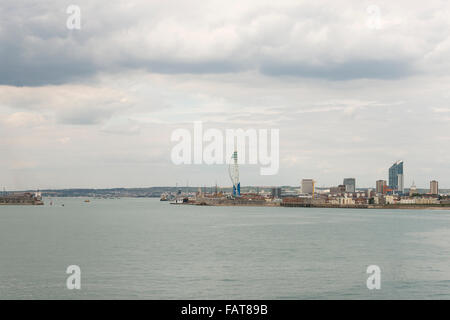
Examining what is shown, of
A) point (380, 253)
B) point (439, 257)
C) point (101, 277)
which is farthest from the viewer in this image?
point (380, 253)

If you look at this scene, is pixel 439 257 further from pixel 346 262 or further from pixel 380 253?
pixel 346 262

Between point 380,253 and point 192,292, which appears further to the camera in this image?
point 380,253

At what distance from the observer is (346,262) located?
36438mm

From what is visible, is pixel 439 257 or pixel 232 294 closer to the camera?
pixel 232 294
